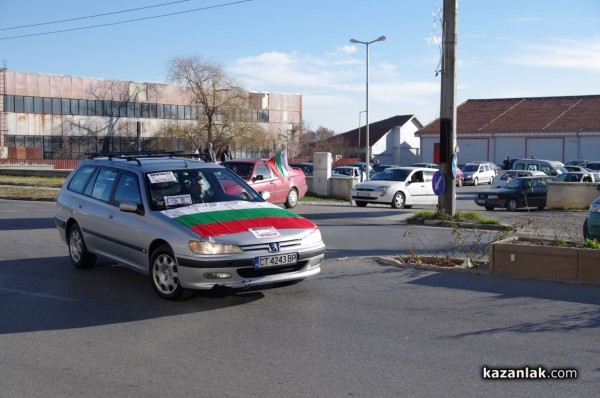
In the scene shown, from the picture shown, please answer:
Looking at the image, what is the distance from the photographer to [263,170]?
21516mm

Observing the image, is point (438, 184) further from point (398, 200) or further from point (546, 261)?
point (398, 200)

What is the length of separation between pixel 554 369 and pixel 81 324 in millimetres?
4680

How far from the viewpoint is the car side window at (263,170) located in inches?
839

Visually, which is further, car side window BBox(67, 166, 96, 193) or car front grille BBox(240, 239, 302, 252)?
car side window BBox(67, 166, 96, 193)

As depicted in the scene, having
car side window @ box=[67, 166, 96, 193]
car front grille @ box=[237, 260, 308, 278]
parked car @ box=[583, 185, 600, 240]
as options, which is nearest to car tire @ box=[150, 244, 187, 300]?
car front grille @ box=[237, 260, 308, 278]

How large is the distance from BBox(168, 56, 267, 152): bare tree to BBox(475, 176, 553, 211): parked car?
37.4 m

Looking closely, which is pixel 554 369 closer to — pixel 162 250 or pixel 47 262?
pixel 162 250

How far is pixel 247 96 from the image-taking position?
206 ft

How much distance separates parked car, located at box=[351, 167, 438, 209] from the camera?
25141 millimetres

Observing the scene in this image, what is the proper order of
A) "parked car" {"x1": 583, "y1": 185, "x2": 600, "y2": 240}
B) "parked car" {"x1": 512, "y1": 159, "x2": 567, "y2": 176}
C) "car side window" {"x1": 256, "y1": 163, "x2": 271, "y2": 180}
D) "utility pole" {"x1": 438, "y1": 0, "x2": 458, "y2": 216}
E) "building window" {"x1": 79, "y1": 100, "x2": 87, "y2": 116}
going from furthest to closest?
"building window" {"x1": 79, "y1": 100, "x2": 87, "y2": 116}
"parked car" {"x1": 512, "y1": 159, "x2": 567, "y2": 176}
"car side window" {"x1": 256, "y1": 163, "x2": 271, "y2": 180}
"utility pole" {"x1": 438, "y1": 0, "x2": 458, "y2": 216}
"parked car" {"x1": 583, "y1": 185, "x2": 600, "y2": 240}

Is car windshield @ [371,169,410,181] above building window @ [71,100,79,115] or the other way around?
the other way around

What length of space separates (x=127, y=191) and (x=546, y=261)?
5.61 m

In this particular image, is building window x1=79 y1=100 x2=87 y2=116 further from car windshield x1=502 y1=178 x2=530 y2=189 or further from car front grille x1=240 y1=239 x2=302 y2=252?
car front grille x1=240 y1=239 x2=302 y2=252

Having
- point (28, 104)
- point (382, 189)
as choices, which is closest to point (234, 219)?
point (382, 189)
